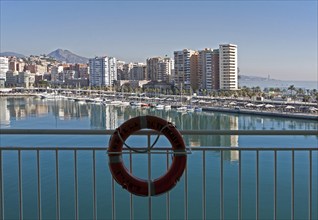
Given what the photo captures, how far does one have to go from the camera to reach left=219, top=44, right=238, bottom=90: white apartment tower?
63.4 metres

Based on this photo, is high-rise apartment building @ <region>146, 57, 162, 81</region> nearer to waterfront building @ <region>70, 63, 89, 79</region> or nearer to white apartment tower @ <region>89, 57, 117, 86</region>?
white apartment tower @ <region>89, 57, 117, 86</region>

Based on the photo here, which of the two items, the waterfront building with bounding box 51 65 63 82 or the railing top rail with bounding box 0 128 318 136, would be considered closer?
the railing top rail with bounding box 0 128 318 136

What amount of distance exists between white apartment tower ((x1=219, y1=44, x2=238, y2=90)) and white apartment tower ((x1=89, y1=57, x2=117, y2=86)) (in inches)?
1151

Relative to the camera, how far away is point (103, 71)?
84250 millimetres

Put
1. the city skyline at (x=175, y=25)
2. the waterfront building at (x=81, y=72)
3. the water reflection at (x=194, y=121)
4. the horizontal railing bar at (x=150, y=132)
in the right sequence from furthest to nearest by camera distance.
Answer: the waterfront building at (x=81, y=72) → the city skyline at (x=175, y=25) → the water reflection at (x=194, y=121) → the horizontal railing bar at (x=150, y=132)

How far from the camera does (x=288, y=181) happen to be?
500 inches

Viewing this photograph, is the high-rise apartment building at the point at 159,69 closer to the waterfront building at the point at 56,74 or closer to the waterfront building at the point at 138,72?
the waterfront building at the point at 138,72

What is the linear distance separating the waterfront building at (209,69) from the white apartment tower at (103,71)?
2395 cm

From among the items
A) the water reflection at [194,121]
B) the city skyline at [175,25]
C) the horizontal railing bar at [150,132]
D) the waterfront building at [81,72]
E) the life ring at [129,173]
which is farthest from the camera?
the waterfront building at [81,72]

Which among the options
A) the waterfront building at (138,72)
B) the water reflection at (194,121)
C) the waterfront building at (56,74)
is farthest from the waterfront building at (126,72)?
the water reflection at (194,121)

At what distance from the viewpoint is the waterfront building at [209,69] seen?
6562 cm

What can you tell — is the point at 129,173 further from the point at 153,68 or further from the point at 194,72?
the point at 153,68

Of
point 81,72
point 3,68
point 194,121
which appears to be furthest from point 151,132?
point 81,72

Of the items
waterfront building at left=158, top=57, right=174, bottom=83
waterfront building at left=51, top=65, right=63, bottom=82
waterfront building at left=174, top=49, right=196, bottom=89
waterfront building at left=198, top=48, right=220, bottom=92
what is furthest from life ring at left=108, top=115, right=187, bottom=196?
waterfront building at left=51, top=65, right=63, bottom=82
